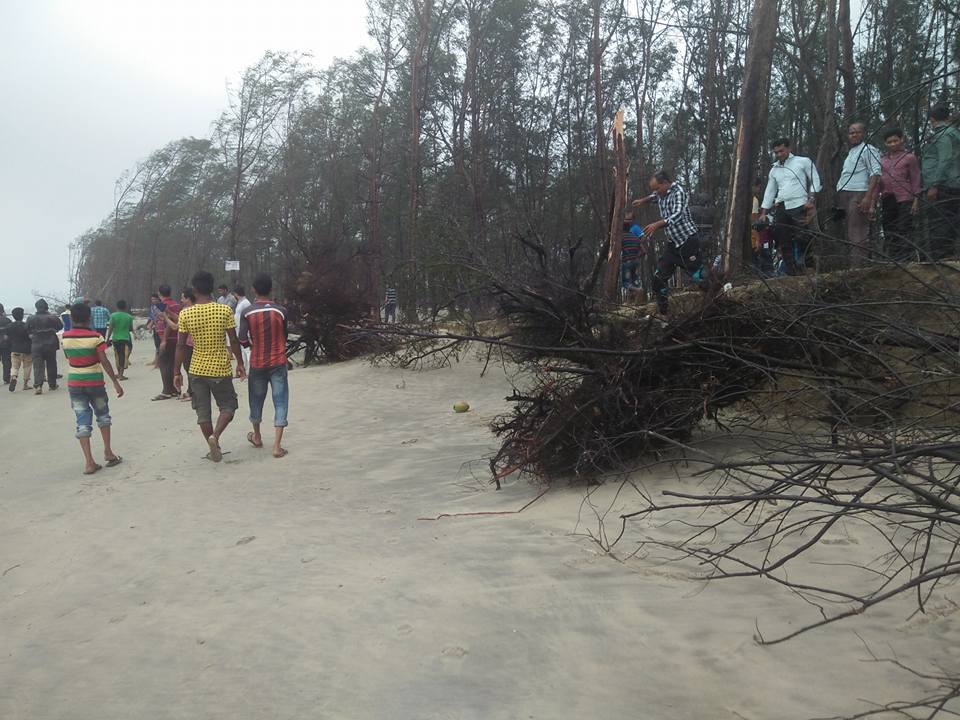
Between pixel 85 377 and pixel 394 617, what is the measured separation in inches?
220

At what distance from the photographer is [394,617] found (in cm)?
370

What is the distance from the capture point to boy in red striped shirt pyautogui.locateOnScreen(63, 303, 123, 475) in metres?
7.70

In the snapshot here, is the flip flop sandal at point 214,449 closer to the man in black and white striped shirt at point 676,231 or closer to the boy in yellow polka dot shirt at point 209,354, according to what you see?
the boy in yellow polka dot shirt at point 209,354

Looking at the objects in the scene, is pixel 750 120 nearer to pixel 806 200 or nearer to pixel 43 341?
pixel 806 200

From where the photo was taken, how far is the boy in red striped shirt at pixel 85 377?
25.3ft

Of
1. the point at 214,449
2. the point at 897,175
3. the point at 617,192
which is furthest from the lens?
the point at 617,192

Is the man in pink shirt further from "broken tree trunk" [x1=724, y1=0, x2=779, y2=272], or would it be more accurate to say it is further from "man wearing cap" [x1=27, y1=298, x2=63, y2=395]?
"man wearing cap" [x1=27, y1=298, x2=63, y2=395]

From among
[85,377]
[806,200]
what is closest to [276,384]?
[85,377]

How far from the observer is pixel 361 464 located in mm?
7312

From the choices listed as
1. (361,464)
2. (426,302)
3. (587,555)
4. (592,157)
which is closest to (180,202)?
(592,157)

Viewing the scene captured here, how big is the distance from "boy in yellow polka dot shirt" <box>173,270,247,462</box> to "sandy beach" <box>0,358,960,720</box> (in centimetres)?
105

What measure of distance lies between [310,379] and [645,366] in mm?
8288

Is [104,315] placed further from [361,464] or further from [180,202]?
[180,202]

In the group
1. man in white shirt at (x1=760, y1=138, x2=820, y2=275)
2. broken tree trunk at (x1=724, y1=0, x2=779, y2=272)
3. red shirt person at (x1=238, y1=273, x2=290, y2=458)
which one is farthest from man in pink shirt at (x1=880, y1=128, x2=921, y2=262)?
red shirt person at (x1=238, y1=273, x2=290, y2=458)
